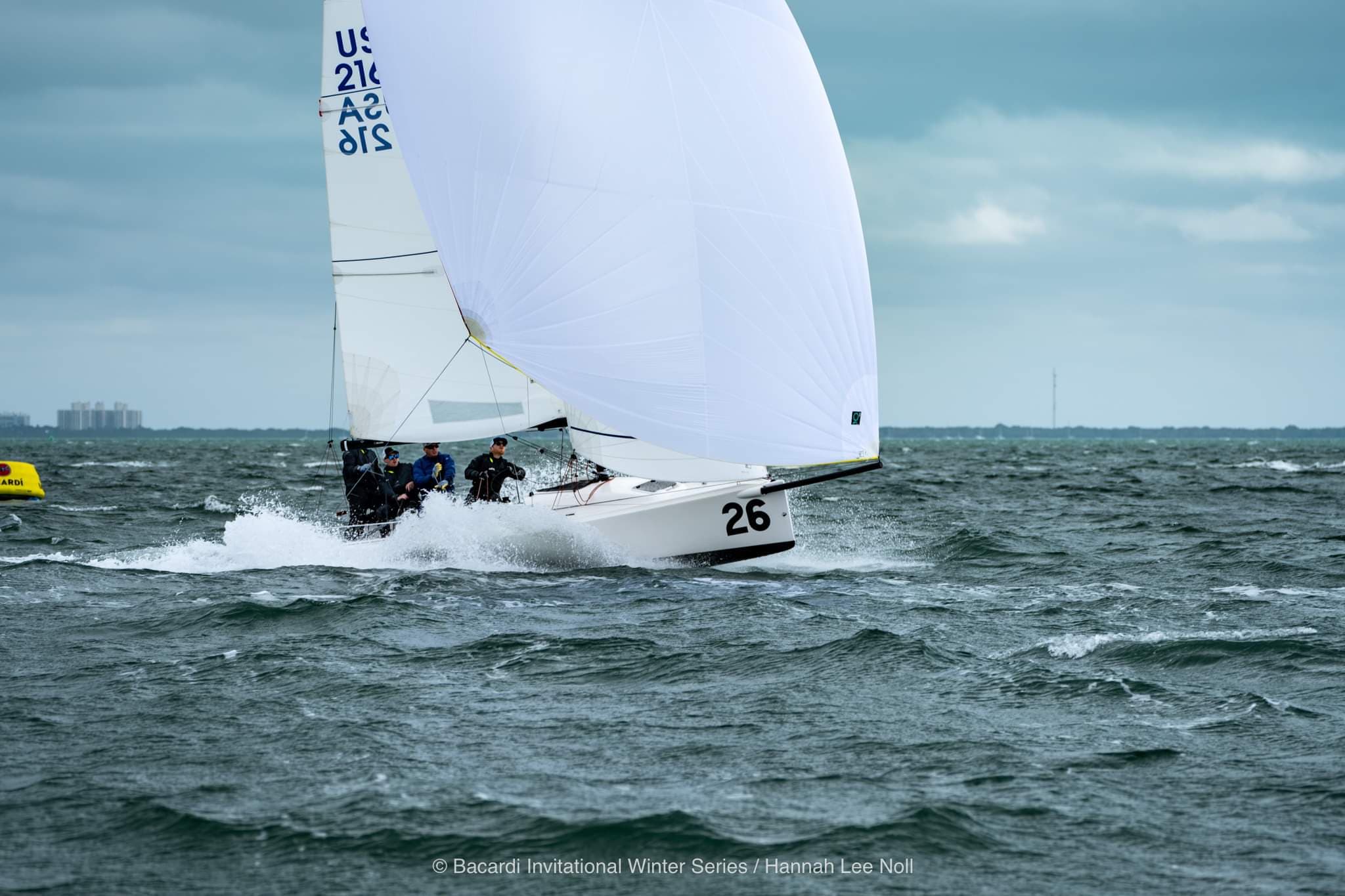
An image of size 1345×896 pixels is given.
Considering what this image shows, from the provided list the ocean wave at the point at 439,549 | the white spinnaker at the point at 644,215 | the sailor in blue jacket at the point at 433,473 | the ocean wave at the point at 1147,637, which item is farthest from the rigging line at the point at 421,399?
the ocean wave at the point at 1147,637

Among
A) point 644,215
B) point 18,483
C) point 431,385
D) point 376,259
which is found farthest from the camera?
point 18,483

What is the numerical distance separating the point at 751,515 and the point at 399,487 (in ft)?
13.4

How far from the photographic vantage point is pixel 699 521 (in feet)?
47.4

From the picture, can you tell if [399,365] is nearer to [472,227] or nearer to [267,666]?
[472,227]

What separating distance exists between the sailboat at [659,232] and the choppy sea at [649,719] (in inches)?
60.6

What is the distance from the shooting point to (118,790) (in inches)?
262

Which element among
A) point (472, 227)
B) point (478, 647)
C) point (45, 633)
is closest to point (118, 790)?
point (478, 647)

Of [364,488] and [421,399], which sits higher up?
[421,399]

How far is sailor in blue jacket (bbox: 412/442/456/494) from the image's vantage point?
15.2m

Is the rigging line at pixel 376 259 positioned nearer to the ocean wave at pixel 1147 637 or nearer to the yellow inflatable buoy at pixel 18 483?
the ocean wave at pixel 1147 637

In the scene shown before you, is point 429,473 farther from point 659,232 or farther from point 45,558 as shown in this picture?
point 45,558

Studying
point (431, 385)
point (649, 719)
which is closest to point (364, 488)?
point (431, 385)

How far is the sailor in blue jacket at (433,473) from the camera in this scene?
15242 mm

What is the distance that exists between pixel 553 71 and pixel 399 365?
13.5 ft
